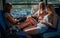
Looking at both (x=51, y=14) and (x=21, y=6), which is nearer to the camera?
(x=21, y=6)

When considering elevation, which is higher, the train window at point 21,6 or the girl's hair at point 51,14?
the train window at point 21,6

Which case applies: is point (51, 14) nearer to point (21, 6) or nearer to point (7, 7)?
point (21, 6)

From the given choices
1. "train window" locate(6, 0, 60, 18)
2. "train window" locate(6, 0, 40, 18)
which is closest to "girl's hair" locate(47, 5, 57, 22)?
"train window" locate(6, 0, 60, 18)

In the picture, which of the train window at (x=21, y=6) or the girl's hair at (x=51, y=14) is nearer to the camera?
the train window at (x=21, y=6)

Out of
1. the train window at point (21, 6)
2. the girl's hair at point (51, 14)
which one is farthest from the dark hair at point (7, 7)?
the girl's hair at point (51, 14)

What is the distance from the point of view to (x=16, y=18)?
3.15m

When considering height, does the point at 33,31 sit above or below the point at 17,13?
below

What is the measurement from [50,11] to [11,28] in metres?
0.62

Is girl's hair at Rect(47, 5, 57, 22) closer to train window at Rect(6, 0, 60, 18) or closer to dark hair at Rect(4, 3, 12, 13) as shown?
train window at Rect(6, 0, 60, 18)

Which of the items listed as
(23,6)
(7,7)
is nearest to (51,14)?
(23,6)

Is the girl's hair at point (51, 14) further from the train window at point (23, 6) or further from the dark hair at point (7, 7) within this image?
the dark hair at point (7, 7)

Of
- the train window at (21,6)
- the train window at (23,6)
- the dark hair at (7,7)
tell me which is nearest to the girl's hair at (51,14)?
the train window at (23,6)

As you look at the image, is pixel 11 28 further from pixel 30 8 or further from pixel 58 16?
pixel 58 16

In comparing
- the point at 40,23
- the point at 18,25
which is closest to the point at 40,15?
the point at 40,23
